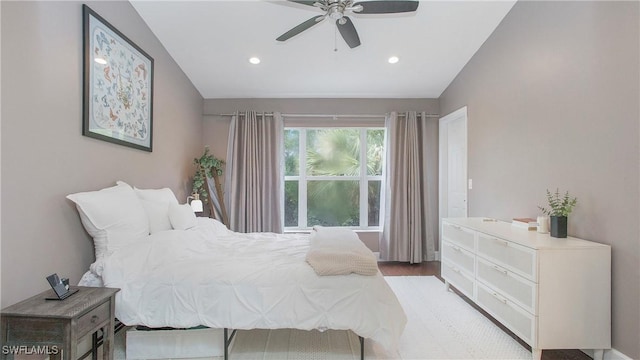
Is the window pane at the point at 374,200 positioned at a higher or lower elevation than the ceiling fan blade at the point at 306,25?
lower

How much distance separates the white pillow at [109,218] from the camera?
1873mm

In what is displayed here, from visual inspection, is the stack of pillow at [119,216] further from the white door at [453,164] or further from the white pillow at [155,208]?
the white door at [453,164]

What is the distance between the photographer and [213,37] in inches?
Answer: 120

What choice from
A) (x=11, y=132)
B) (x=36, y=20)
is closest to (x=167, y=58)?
(x=36, y=20)

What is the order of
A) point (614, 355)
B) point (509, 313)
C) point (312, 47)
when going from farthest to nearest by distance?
point (312, 47)
point (509, 313)
point (614, 355)

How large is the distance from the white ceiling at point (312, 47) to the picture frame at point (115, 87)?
0.51 meters

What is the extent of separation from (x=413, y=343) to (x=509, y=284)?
835 millimetres

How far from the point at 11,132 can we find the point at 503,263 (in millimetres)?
3257

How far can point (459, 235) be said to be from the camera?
284 cm

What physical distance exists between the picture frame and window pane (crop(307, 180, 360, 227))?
2.34 metres

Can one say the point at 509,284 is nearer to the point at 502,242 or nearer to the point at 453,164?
the point at 502,242

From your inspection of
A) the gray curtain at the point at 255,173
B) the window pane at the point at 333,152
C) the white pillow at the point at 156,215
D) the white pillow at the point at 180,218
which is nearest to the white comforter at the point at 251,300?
the white pillow at the point at 156,215

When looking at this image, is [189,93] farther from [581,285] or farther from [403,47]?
[581,285]

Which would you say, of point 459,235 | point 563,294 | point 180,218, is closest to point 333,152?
point 459,235
